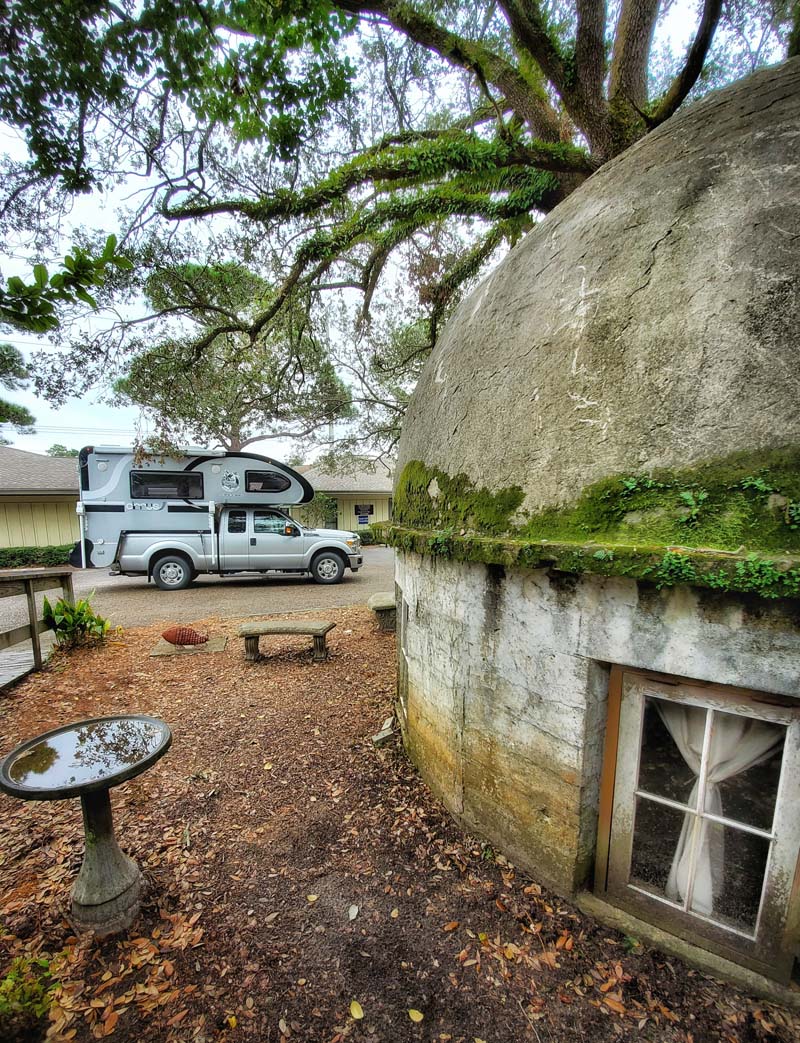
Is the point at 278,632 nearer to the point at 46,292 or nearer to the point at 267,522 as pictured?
the point at 46,292

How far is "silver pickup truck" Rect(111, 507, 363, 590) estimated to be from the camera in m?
11.6

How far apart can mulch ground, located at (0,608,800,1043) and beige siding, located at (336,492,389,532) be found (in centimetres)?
2190

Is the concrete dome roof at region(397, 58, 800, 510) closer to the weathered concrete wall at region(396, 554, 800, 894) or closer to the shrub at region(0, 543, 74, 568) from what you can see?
the weathered concrete wall at region(396, 554, 800, 894)

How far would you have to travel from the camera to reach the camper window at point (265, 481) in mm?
12414

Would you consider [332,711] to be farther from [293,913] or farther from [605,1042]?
[605,1042]

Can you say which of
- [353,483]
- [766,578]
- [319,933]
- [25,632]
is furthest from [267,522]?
[353,483]

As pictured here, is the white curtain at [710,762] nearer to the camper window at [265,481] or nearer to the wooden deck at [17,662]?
the wooden deck at [17,662]

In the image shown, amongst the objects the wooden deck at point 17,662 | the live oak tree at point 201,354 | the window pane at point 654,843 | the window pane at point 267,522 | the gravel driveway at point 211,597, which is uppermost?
the live oak tree at point 201,354

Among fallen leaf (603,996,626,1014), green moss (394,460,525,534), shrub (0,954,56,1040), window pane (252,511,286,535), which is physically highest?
green moss (394,460,525,534)

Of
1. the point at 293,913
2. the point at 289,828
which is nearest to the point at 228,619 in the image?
the point at 289,828

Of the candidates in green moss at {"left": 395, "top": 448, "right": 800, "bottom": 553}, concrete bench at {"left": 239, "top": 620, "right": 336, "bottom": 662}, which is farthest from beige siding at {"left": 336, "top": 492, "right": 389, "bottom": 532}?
green moss at {"left": 395, "top": 448, "right": 800, "bottom": 553}

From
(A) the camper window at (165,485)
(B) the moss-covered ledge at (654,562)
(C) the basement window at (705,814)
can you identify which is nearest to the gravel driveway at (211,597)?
(A) the camper window at (165,485)

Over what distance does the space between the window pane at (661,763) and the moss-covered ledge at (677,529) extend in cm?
83

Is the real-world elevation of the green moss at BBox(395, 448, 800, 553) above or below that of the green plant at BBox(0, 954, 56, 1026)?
above
